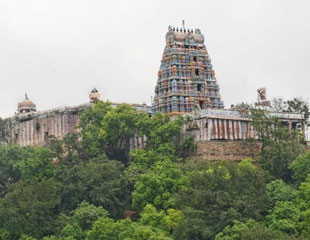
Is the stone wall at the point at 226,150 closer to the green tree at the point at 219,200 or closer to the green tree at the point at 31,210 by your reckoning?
the green tree at the point at 219,200

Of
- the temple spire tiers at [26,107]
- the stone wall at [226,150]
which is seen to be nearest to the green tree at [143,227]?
the stone wall at [226,150]

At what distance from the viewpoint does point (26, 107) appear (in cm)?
8031

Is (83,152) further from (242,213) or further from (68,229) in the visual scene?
(242,213)

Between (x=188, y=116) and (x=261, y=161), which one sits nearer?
(x=261, y=161)

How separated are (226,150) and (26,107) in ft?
75.8

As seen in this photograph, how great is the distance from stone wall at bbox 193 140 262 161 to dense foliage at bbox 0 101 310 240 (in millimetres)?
965

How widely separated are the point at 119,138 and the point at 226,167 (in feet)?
43.4

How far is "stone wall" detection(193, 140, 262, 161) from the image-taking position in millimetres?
64125

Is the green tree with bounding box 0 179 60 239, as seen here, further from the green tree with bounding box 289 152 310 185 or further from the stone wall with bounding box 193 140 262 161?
the green tree with bounding box 289 152 310 185

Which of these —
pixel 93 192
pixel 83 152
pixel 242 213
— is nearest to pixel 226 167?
pixel 242 213

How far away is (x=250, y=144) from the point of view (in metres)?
66.1

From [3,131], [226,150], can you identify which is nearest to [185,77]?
[226,150]

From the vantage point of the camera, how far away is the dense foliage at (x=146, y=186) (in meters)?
52.1

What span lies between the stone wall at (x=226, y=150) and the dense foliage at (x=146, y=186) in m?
0.97
